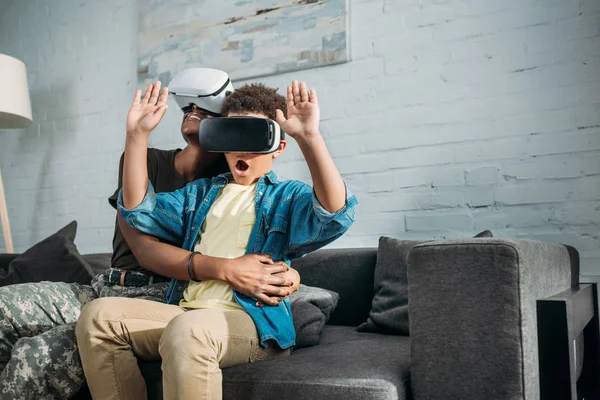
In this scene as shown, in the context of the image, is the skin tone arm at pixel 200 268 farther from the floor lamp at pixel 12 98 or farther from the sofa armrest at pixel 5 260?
the floor lamp at pixel 12 98

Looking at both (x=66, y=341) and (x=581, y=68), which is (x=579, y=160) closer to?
(x=581, y=68)

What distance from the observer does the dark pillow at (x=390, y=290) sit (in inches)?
65.6

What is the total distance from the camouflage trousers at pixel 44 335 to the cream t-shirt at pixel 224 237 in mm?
202

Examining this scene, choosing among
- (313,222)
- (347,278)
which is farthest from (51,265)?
(313,222)

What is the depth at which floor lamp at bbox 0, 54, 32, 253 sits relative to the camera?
104 inches

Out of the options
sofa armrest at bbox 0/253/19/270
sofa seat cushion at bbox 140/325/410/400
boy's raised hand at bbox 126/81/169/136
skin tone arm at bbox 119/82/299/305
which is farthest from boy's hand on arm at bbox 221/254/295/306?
sofa armrest at bbox 0/253/19/270

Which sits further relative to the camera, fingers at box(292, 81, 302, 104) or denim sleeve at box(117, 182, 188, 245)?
denim sleeve at box(117, 182, 188, 245)

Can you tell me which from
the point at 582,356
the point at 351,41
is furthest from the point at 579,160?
the point at 351,41

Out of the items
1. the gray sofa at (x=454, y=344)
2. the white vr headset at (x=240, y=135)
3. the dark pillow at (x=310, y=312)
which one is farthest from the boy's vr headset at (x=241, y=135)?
the dark pillow at (x=310, y=312)

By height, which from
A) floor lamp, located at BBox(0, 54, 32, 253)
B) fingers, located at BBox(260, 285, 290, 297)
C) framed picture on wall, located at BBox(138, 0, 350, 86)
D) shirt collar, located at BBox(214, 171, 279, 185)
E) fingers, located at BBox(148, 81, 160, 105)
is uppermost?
framed picture on wall, located at BBox(138, 0, 350, 86)

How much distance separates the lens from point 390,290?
1748 mm

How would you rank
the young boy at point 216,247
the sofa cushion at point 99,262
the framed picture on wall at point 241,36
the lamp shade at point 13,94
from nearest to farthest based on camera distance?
the young boy at point 216,247 → the sofa cushion at point 99,262 → the framed picture on wall at point 241,36 → the lamp shade at point 13,94

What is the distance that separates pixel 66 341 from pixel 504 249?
0.87 m

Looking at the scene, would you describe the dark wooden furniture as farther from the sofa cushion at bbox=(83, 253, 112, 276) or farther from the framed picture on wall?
the sofa cushion at bbox=(83, 253, 112, 276)
